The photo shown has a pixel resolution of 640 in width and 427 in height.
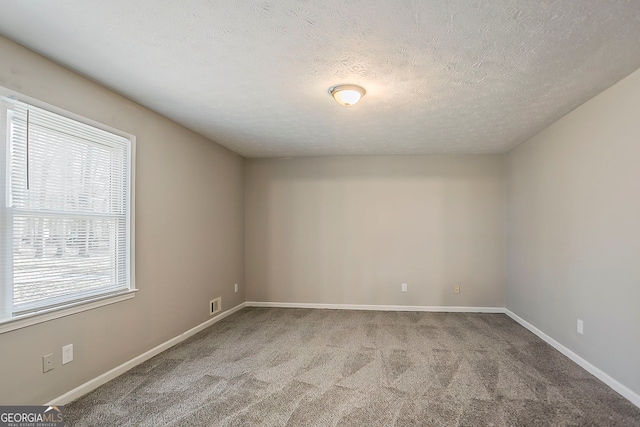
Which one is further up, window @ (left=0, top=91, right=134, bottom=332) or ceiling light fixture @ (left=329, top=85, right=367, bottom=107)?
ceiling light fixture @ (left=329, top=85, right=367, bottom=107)

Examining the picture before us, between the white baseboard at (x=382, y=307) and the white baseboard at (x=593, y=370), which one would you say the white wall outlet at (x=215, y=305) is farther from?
the white baseboard at (x=593, y=370)

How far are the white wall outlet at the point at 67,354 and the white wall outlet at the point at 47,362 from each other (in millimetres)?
89

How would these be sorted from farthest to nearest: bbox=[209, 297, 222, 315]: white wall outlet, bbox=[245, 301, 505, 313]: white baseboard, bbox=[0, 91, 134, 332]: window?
bbox=[245, 301, 505, 313]: white baseboard → bbox=[209, 297, 222, 315]: white wall outlet → bbox=[0, 91, 134, 332]: window

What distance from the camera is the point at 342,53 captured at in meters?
2.05

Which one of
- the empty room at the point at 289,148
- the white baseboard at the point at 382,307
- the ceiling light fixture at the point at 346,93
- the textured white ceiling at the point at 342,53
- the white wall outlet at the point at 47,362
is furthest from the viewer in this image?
the white baseboard at the point at 382,307

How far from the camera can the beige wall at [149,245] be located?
207cm

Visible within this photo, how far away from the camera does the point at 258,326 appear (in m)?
4.14

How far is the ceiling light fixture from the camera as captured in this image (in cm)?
252

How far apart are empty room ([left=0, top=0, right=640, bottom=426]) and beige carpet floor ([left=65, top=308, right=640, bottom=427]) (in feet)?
0.07

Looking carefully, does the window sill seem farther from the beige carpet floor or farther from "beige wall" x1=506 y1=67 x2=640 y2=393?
"beige wall" x1=506 y1=67 x2=640 y2=393

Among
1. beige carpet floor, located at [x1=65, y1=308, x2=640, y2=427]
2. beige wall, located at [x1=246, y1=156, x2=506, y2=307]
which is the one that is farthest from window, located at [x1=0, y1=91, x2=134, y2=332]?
beige wall, located at [x1=246, y1=156, x2=506, y2=307]

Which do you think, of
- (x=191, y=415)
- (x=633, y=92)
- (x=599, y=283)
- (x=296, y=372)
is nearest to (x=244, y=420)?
(x=191, y=415)

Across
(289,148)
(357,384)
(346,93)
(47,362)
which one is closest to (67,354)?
(47,362)

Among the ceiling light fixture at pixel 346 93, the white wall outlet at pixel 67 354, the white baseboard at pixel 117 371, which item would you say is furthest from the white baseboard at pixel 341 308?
the ceiling light fixture at pixel 346 93
